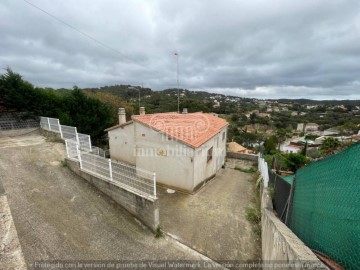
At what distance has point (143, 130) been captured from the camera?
9844 millimetres

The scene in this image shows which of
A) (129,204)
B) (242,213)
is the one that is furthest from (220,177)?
(129,204)

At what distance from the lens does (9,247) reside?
99.4 inches

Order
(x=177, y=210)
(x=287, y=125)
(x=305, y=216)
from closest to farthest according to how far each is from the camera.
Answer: (x=305, y=216)
(x=177, y=210)
(x=287, y=125)

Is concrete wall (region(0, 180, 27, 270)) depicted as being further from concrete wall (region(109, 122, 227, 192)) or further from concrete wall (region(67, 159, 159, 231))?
concrete wall (region(109, 122, 227, 192))

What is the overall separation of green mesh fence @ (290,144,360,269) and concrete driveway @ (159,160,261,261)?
2.38 metres

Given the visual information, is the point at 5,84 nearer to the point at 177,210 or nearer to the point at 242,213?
the point at 177,210

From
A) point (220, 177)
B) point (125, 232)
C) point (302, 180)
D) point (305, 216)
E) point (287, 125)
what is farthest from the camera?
point (287, 125)

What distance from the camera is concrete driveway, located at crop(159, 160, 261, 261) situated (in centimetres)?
557

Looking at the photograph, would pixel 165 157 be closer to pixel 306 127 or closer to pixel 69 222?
pixel 69 222

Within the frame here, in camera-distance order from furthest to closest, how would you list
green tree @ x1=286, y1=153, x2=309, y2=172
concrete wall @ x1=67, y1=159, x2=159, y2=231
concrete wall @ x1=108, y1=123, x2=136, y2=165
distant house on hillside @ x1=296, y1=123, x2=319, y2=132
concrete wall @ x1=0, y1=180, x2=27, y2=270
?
1. distant house on hillside @ x1=296, y1=123, x2=319, y2=132
2. green tree @ x1=286, y1=153, x2=309, y2=172
3. concrete wall @ x1=108, y1=123, x2=136, y2=165
4. concrete wall @ x1=67, y1=159, x2=159, y2=231
5. concrete wall @ x1=0, y1=180, x2=27, y2=270

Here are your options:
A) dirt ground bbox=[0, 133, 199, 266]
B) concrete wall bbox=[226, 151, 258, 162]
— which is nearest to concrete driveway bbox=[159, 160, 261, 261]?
dirt ground bbox=[0, 133, 199, 266]

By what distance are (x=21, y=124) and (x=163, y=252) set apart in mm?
13489

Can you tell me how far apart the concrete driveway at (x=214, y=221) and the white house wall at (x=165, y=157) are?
0.68 m

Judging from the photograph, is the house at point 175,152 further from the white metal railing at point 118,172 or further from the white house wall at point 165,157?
the white metal railing at point 118,172
